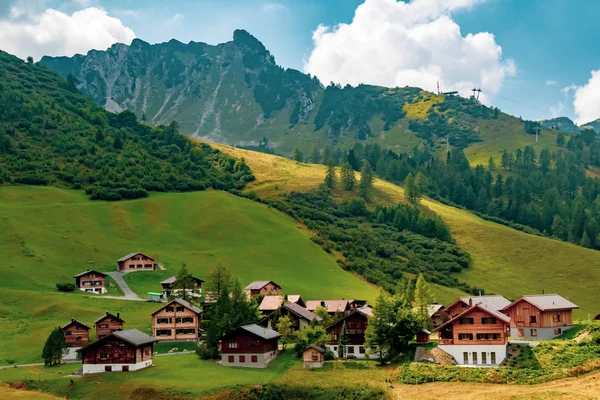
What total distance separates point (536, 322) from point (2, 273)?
95.2m

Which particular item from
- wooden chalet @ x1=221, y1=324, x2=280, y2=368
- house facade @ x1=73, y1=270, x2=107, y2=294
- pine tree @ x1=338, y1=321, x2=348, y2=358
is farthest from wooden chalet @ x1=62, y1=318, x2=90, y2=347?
pine tree @ x1=338, y1=321, x2=348, y2=358

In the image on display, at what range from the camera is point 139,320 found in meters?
99.4

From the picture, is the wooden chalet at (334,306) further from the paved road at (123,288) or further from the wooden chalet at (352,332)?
the paved road at (123,288)

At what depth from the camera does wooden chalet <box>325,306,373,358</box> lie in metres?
86.1

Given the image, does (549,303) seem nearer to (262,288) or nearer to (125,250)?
(262,288)

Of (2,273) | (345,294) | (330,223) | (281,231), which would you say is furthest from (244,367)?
(330,223)

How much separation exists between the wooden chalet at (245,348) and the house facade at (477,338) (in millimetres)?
21610

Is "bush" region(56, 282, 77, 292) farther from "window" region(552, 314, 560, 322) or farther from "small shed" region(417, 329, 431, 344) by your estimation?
"window" region(552, 314, 560, 322)

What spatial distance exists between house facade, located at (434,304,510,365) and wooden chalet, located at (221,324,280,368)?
21.6 meters

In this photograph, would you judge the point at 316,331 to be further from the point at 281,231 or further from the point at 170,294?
the point at 281,231

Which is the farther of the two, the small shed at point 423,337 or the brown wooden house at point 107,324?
the brown wooden house at point 107,324

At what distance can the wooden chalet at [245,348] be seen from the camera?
256 ft

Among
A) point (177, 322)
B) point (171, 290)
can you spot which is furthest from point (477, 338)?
point (171, 290)

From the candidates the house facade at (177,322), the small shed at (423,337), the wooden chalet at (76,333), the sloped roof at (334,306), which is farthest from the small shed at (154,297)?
the small shed at (423,337)
